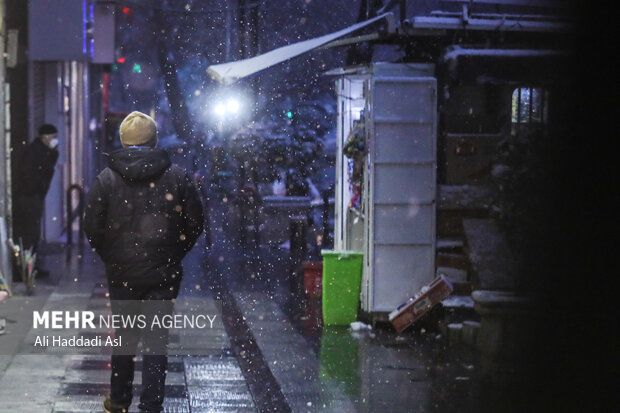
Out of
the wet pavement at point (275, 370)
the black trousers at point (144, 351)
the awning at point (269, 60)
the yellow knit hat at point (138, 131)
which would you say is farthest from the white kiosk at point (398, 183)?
the black trousers at point (144, 351)

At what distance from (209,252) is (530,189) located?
9481 mm

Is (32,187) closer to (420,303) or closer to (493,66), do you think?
(420,303)

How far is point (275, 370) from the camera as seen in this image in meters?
9.82

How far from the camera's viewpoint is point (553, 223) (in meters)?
5.58

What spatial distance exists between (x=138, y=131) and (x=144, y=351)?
1.58 m

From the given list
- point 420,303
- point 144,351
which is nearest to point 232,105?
point 420,303

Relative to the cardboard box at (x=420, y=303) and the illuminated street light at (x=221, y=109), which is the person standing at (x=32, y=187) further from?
the illuminated street light at (x=221, y=109)

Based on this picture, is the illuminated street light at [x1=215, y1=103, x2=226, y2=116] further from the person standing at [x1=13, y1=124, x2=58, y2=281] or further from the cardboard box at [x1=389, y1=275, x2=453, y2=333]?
the cardboard box at [x1=389, y1=275, x2=453, y2=333]

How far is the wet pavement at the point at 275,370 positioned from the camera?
862cm

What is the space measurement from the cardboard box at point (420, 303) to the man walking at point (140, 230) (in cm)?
406

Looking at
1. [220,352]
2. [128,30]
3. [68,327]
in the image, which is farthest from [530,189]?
[128,30]

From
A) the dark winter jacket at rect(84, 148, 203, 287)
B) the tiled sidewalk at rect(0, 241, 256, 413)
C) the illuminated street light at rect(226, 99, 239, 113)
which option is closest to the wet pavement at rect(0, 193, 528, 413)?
the tiled sidewalk at rect(0, 241, 256, 413)

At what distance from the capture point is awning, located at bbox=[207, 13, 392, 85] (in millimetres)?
12602

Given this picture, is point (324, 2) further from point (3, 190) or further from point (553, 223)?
point (553, 223)
